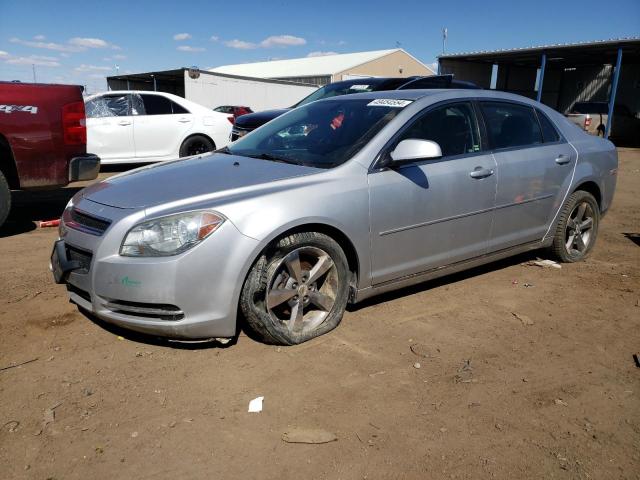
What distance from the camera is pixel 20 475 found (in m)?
2.19

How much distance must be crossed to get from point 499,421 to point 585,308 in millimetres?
1927

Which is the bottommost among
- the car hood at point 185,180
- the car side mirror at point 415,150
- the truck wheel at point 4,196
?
the truck wheel at point 4,196

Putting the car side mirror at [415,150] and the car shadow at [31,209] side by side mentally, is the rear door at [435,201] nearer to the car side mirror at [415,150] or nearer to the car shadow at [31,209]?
the car side mirror at [415,150]

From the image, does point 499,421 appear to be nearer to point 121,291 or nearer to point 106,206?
Answer: point 121,291

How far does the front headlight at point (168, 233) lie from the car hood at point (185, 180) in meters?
0.16

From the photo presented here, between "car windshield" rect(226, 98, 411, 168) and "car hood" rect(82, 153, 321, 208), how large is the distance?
0.18 meters

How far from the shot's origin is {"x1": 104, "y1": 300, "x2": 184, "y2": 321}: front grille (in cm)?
292

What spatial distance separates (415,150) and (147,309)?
191cm

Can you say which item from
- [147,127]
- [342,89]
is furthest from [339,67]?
[342,89]

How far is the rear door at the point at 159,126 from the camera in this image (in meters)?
10.2

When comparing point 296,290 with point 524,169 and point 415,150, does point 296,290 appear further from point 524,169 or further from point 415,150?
point 524,169

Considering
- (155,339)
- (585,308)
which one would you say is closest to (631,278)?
(585,308)

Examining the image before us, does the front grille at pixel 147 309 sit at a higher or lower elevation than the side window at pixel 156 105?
lower

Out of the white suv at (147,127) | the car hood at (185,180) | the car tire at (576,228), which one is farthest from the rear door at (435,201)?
the white suv at (147,127)
